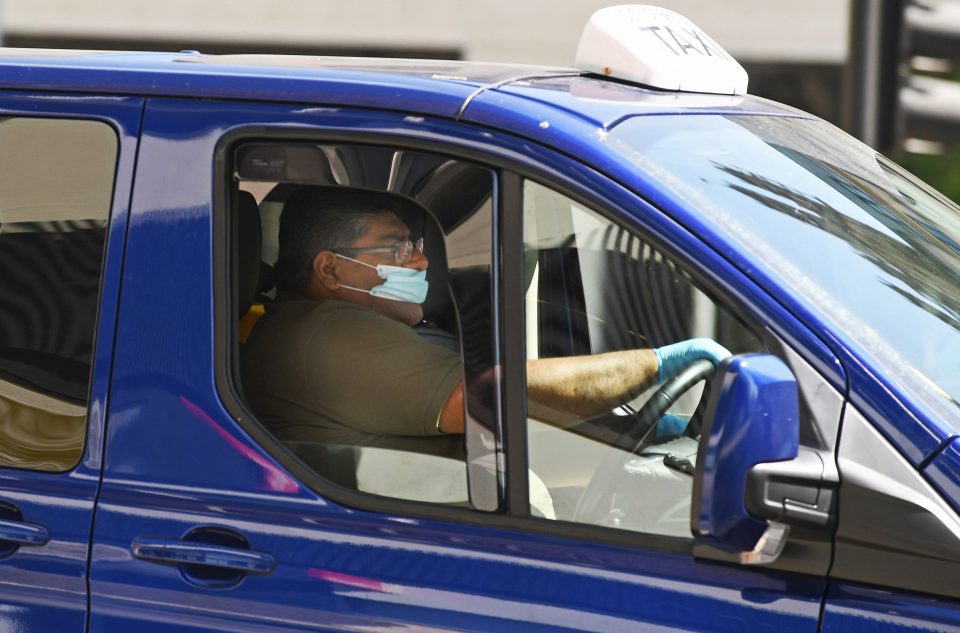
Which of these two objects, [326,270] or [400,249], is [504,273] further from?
[326,270]

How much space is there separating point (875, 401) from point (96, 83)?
1.41m

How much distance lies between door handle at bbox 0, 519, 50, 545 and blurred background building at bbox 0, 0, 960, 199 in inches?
415

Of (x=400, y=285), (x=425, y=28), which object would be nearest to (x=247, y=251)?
(x=400, y=285)

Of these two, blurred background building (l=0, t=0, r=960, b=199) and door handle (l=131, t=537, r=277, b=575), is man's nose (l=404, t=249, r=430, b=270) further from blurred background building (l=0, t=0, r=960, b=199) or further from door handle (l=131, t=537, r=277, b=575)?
blurred background building (l=0, t=0, r=960, b=199)

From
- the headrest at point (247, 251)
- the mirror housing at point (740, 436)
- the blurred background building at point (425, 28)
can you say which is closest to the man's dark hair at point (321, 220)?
the headrest at point (247, 251)

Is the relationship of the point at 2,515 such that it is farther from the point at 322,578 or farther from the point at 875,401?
the point at 875,401

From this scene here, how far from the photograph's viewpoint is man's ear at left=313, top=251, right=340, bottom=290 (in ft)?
8.32

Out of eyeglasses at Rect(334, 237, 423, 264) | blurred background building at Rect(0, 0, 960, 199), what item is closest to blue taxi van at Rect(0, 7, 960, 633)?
eyeglasses at Rect(334, 237, 423, 264)

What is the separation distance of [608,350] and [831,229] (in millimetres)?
424

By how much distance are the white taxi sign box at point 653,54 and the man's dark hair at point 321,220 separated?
1.74 feet

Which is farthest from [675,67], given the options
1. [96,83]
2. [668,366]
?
[96,83]

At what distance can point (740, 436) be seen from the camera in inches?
71.3

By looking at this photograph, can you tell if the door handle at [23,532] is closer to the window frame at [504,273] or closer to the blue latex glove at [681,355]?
the window frame at [504,273]

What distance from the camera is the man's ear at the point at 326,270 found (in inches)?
99.9
